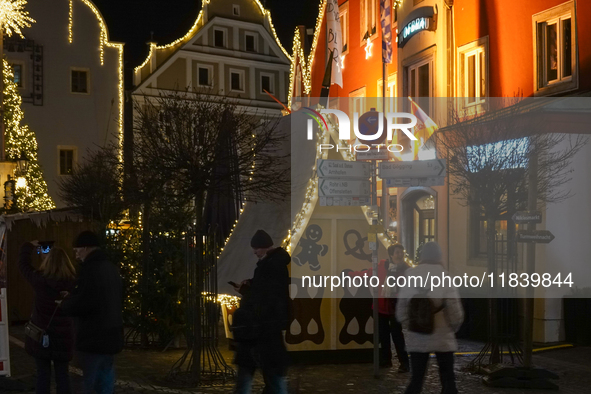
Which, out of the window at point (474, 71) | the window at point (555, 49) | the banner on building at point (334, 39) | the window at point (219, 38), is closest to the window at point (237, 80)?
the window at point (219, 38)

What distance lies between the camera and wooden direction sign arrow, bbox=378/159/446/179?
10242mm

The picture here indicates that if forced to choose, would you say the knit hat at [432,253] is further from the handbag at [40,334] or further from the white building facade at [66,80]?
the white building facade at [66,80]

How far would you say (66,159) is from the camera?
34.6 meters

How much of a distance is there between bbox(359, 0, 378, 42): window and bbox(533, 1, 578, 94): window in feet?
25.0

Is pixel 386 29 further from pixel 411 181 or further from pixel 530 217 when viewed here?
pixel 530 217

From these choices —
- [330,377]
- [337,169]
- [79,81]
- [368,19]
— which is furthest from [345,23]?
[330,377]

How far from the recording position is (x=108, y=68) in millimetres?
35219

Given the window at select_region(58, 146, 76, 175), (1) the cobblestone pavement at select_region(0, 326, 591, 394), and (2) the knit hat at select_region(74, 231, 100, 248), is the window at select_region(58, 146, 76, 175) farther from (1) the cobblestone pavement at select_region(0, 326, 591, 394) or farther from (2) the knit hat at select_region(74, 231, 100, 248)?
(2) the knit hat at select_region(74, 231, 100, 248)

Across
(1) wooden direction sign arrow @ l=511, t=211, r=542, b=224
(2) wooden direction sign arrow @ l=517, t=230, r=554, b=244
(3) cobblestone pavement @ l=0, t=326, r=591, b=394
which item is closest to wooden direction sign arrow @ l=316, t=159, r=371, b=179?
(1) wooden direction sign arrow @ l=511, t=211, r=542, b=224

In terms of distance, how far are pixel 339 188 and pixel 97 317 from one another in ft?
15.0

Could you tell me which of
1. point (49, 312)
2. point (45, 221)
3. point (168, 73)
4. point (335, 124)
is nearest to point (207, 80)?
point (168, 73)

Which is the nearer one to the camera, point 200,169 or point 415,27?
point 200,169

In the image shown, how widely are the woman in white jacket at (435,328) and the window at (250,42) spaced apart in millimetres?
31832

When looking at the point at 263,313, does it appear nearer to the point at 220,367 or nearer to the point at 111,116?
the point at 220,367
